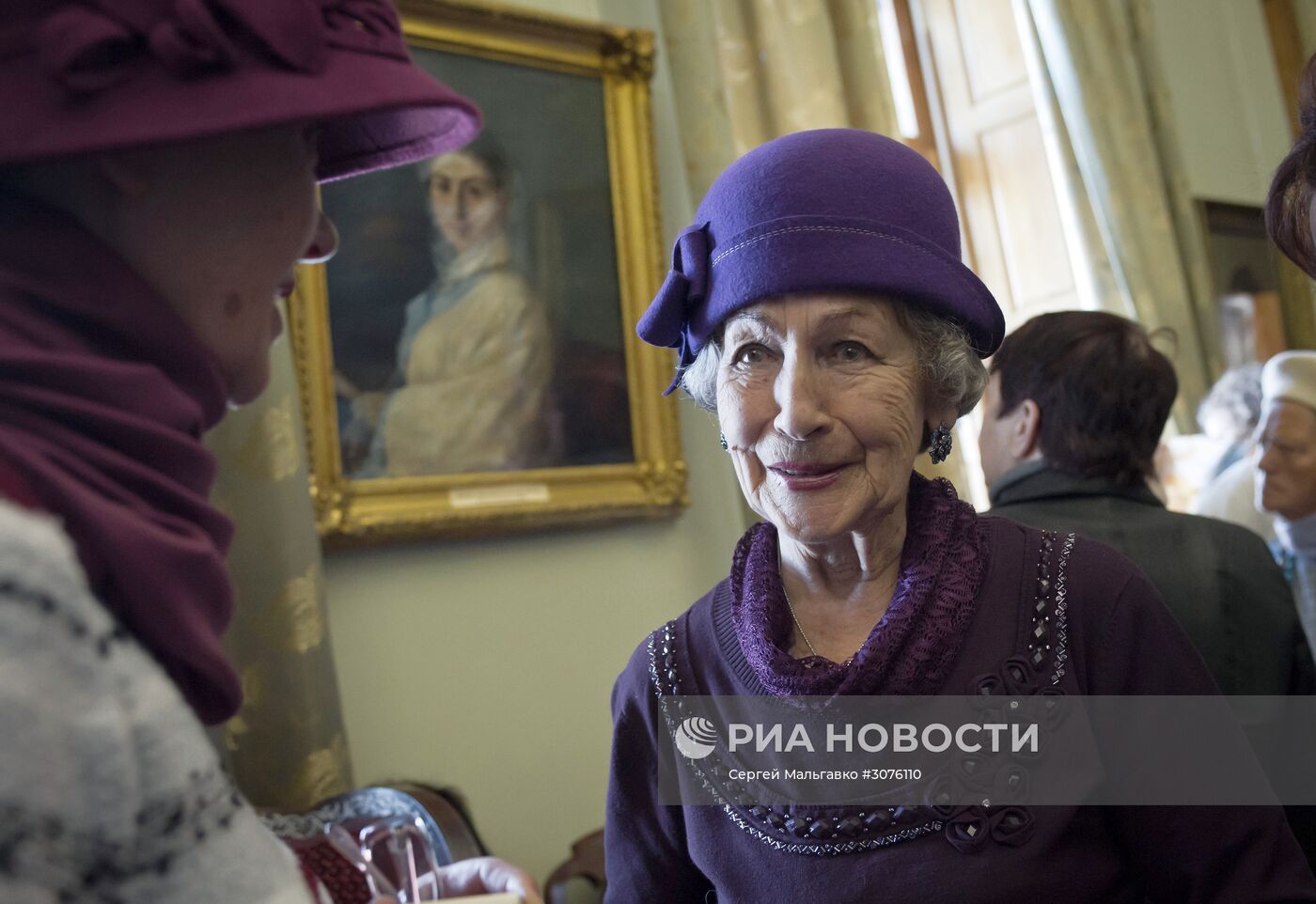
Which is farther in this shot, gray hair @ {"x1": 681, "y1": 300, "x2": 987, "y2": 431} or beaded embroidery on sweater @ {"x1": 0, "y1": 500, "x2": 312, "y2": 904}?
gray hair @ {"x1": 681, "y1": 300, "x2": 987, "y2": 431}

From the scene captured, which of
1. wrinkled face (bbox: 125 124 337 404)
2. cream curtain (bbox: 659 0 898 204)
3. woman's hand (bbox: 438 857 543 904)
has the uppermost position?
cream curtain (bbox: 659 0 898 204)

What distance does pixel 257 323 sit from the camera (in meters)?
0.93

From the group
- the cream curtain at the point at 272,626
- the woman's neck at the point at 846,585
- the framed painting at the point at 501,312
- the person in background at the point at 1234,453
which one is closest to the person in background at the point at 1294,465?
the person in background at the point at 1234,453

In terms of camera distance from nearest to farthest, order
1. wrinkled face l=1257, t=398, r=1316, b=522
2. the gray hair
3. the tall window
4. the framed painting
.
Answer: the gray hair, the framed painting, wrinkled face l=1257, t=398, r=1316, b=522, the tall window

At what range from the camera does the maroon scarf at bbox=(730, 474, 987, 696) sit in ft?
5.34

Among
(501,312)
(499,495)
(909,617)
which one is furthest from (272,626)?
(909,617)

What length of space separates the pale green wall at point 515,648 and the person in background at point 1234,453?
5.21ft

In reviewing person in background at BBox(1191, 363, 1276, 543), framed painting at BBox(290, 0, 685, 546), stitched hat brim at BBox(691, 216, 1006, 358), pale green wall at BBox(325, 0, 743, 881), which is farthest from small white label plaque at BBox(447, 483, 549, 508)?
person in background at BBox(1191, 363, 1276, 543)

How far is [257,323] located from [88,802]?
0.39 meters

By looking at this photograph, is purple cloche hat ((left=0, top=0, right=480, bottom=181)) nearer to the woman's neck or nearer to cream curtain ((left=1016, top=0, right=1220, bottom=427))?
the woman's neck

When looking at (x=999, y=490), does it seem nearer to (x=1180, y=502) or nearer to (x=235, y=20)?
(x=235, y=20)

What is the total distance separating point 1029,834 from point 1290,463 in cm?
213

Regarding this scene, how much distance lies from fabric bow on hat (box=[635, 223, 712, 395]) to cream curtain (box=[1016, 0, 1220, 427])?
4.06m

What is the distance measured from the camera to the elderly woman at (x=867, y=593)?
1549 mm
